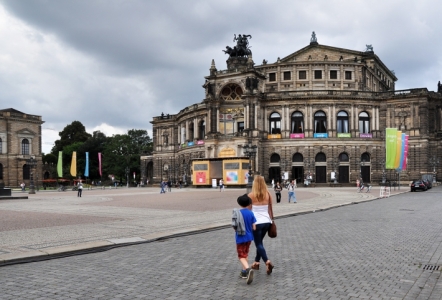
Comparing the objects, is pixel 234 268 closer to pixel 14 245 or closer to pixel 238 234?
pixel 238 234

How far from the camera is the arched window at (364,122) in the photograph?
72938 mm

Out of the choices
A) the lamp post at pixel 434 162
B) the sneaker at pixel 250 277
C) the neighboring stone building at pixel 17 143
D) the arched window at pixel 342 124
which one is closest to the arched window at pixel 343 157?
the arched window at pixel 342 124

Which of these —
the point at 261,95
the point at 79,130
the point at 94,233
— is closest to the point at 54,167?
the point at 79,130

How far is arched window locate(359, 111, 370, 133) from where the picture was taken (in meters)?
72.9

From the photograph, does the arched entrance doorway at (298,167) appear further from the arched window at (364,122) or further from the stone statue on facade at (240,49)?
the stone statue on facade at (240,49)

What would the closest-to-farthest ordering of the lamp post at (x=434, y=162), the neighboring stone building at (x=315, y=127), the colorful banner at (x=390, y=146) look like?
the colorful banner at (x=390, y=146)
the lamp post at (x=434, y=162)
the neighboring stone building at (x=315, y=127)

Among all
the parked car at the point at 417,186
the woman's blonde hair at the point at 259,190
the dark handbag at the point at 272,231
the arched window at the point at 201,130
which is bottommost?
the parked car at the point at 417,186

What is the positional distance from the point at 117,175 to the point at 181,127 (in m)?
29.7

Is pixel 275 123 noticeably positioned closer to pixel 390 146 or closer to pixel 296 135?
pixel 296 135

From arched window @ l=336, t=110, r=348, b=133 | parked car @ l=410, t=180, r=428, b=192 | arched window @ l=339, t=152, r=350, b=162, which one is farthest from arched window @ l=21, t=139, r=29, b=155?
parked car @ l=410, t=180, r=428, b=192

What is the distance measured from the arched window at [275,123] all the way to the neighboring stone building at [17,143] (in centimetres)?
4804

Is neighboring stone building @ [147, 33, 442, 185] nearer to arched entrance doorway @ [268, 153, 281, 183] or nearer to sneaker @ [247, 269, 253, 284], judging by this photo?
arched entrance doorway @ [268, 153, 281, 183]

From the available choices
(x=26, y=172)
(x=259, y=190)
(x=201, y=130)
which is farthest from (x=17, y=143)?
(x=259, y=190)

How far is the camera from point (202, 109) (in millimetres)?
78375
